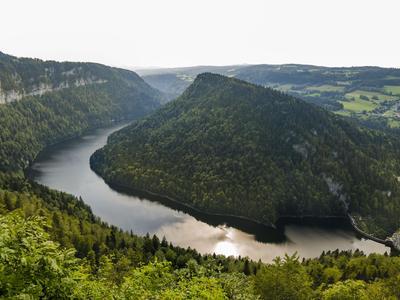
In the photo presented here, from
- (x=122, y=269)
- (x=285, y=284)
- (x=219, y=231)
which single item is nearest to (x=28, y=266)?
(x=285, y=284)

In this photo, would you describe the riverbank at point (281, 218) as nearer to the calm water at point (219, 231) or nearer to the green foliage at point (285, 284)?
the calm water at point (219, 231)

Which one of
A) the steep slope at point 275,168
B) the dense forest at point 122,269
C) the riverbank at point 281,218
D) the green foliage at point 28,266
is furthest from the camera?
the steep slope at point 275,168

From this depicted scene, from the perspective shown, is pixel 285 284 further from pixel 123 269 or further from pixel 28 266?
pixel 28 266

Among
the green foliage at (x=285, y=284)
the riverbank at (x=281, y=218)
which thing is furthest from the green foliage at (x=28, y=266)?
→ the riverbank at (x=281, y=218)

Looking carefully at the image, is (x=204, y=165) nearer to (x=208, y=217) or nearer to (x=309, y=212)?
(x=208, y=217)

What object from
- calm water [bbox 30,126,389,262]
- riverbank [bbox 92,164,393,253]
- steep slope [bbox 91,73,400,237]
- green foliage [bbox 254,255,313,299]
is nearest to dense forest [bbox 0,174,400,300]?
green foliage [bbox 254,255,313,299]

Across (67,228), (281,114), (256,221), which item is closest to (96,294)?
(67,228)

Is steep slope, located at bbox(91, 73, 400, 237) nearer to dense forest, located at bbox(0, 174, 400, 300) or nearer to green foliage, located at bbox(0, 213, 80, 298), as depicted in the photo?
dense forest, located at bbox(0, 174, 400, 300)

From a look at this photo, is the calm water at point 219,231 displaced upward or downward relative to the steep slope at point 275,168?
downward
